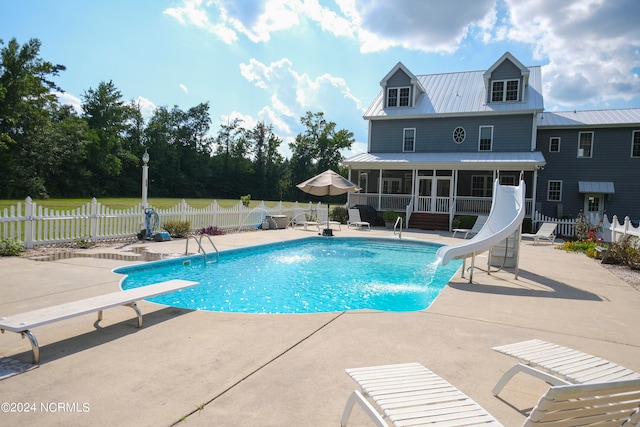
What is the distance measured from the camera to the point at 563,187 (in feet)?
75.6

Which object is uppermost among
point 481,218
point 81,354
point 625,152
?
point 625,152

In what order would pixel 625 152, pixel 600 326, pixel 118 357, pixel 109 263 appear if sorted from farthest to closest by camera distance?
1. pixel 625 152
2. pixel 109 263
3. pixel 600 326
4. pixel 118 357

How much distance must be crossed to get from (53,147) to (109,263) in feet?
113

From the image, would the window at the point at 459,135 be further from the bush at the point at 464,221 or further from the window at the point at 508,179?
the bush at the point at 464,221

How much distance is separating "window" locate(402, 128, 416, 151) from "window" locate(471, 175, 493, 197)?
13.6 ft

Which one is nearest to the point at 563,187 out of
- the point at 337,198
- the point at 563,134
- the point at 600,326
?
the point at 563,134

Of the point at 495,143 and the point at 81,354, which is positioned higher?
the point at 495,143

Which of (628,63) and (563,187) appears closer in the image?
(628,63)

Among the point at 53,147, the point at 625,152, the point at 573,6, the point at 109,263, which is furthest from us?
the point at 53,147

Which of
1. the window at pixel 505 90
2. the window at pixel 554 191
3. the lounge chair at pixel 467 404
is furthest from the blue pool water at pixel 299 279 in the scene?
the window at pixel 554 191

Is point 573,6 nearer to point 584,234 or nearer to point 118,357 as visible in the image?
point 584,234

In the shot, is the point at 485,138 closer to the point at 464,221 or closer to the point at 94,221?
the point at 464,221

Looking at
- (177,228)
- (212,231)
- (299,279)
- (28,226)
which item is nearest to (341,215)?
(212,231)

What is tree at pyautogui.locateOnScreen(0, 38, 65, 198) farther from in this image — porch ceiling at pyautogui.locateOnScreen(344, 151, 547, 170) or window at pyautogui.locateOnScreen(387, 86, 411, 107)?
window at pyautogui.locateOnScreen(387, 86, 411, 107)
